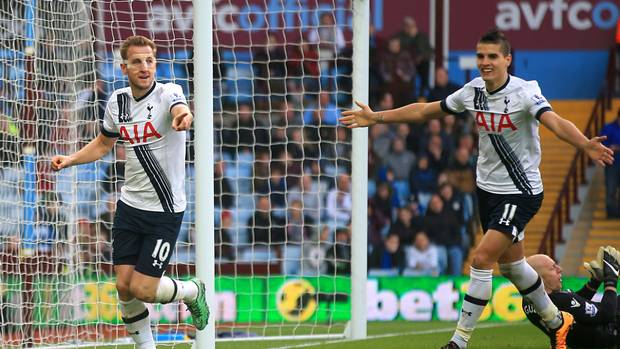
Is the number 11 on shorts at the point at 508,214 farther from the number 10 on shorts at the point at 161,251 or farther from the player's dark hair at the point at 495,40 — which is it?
the number 10 on shorts at the point at 161,251

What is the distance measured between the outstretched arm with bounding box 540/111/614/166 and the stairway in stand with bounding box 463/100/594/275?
34.5 ft

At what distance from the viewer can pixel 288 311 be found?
545 inches

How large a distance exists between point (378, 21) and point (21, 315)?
11.7 m

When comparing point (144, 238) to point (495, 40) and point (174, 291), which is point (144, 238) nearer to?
point (174, 291)

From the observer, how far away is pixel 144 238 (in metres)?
8.48

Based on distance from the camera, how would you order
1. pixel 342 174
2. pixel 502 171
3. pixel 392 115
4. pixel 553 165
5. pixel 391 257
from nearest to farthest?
pixel 502 171 < pixel 392 115 < pixel 391 257 < pixel 342 174 < pixel 553 165

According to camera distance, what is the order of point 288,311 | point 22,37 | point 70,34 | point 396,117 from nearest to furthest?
point 396,117 < point 22,37 < point 70,34 < point 288,311

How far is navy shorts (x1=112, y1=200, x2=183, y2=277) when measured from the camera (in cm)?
841

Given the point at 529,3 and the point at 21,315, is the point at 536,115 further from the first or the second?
the point at 529,3

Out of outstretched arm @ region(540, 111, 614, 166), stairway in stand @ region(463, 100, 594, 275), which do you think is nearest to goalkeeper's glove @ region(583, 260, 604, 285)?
outstretched arm @ region(540, 111, 614, 166)

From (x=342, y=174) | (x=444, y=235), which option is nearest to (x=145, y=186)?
(x=444, y=235)

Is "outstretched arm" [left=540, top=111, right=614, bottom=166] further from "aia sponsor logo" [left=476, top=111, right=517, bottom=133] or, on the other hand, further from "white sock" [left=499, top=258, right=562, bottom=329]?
"white sock" [left=499, top=258, right=562, bottom=329]

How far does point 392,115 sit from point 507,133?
879mm

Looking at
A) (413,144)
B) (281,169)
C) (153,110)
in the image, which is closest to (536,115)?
(153,110)
